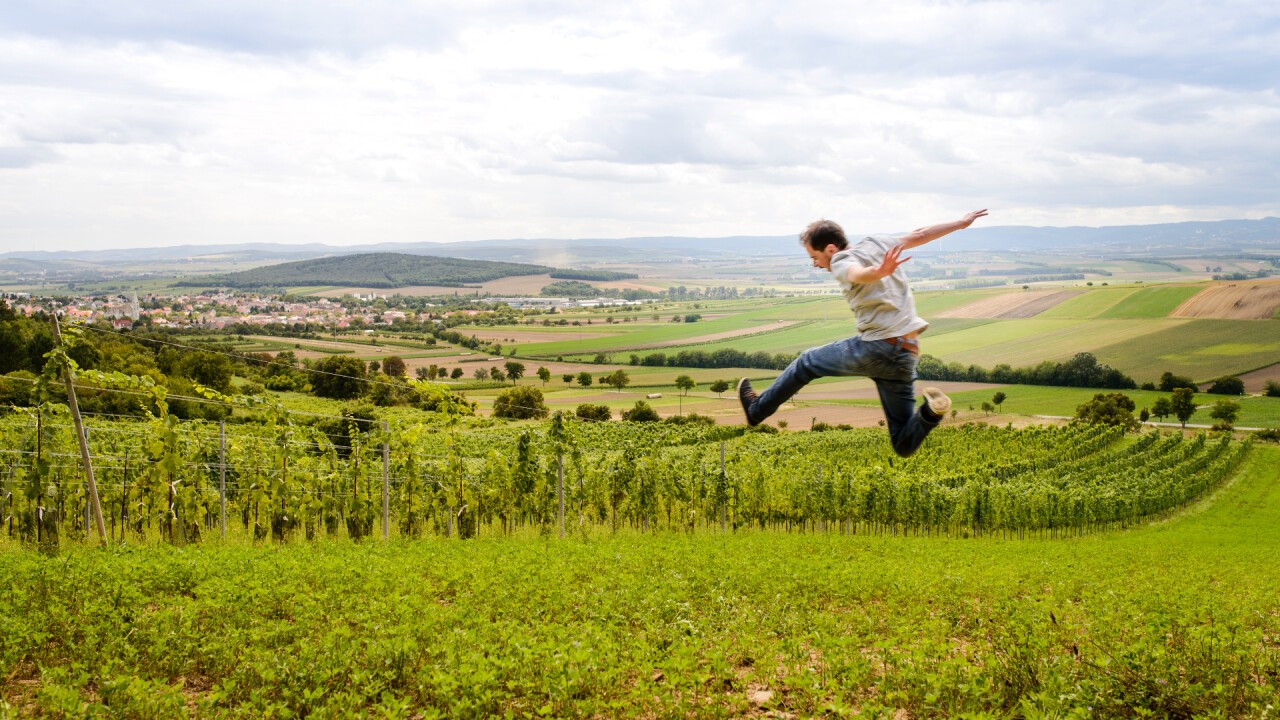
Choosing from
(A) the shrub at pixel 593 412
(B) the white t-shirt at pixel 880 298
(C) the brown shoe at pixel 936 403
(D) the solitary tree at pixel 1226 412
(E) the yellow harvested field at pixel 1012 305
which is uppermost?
(B) the white t-shirt at pixel 880 298

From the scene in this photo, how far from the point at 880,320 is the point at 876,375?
19.9 inches

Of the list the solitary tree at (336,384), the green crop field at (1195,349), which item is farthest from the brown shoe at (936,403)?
the green crop field at (1195,349)

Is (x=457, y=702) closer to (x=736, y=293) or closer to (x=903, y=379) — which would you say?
(x=903, y=379)

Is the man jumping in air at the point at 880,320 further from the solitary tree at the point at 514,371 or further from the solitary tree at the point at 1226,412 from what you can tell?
Answer: the solitary tree at the point at 1226,412

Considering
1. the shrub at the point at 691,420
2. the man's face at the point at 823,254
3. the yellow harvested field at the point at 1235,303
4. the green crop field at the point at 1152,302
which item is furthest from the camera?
the green crop field at the point at 1152,302

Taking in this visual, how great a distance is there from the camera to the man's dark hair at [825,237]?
19.6ft

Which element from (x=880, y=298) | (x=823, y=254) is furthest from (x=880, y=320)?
(x=823, y=254)

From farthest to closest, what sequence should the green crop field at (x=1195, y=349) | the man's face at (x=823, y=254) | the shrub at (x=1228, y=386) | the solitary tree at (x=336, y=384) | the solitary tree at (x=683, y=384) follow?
the green crop field at (x=1195, y=349), the shrub at (x=1228, y=386), the solitary tree at (x=683, y=384), the solitary tree at (x=336, y=384), the man's face at (x=823, y=254)

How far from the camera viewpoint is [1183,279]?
173375 millimetres

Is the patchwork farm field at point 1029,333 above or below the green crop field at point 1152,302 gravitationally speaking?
below

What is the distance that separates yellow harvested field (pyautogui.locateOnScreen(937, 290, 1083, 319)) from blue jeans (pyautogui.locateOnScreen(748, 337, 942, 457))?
133 metres

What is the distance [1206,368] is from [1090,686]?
386ft

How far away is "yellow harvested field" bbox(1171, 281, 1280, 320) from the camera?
11769 centimetres

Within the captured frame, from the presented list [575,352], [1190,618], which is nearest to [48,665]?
[1190,618]
